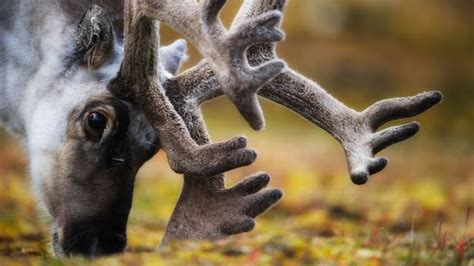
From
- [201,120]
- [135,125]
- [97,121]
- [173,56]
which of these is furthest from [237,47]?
[173,56]

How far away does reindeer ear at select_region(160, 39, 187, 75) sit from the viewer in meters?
7.22

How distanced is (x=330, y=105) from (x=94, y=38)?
1.79m

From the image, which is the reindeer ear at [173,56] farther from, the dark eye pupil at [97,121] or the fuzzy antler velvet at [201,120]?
the dark eye pupil at [97,121]

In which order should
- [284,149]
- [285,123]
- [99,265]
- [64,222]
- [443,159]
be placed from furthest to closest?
[285,123], [284,149], [443,159], [64,222], [99,265]

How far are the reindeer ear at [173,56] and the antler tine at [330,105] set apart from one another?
2.12 feet

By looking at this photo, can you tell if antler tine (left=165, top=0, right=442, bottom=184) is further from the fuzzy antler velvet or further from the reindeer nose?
the reindeer nose

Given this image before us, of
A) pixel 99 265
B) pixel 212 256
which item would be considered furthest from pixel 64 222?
pixel 212 256

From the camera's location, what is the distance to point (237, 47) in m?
5.46

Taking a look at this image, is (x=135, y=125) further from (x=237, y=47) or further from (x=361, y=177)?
(x=361, y=177)

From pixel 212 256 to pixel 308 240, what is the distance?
1.33m

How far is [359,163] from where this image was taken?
236 inches

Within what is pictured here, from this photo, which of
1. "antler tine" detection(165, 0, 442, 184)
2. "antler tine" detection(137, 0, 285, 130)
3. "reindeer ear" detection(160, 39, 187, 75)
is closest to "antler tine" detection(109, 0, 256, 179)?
"antler tine" detection(165, 0, 442, 184)

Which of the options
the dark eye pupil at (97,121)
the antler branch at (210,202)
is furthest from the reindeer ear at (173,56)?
the dark eye pupil at (97,121)

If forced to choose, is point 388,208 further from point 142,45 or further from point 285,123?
point 285,123
